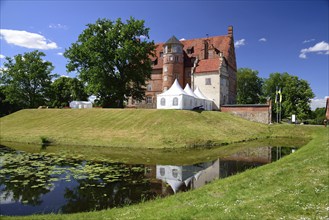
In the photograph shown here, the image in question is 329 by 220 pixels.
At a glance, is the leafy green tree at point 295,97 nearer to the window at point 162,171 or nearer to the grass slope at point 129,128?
the grass slope at point 129,128

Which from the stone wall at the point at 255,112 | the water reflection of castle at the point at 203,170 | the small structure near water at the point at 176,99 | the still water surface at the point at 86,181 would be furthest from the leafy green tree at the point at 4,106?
the water reflection of castle at the point at 203,170

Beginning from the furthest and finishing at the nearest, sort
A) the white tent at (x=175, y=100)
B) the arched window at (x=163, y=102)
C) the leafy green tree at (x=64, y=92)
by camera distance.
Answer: the leafy green tree at (x=64, y=92)
the arched window at (x=163, y=102)
the white tent at (x=175, y=100)

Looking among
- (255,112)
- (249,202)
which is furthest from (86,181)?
(255,112)

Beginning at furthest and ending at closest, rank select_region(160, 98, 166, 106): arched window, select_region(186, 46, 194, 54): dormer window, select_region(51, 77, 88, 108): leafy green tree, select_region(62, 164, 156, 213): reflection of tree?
select_region(51, 77, 88, 108): leafy green tree
select_region(186, 46, 194, 54): dormer window
select_region(160, 98, 166, 106): arched window
select_region(62, 164, 156, 213): reflection of tree

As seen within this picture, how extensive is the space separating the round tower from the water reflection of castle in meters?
32.5

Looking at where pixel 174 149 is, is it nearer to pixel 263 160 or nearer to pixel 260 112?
pixel 263 160

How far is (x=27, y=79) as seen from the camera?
58.2 metres

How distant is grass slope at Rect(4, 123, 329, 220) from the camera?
24.7ft

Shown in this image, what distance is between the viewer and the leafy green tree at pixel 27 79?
5738 centimetres

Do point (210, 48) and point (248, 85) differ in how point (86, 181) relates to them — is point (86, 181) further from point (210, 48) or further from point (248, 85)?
point (248, 85)

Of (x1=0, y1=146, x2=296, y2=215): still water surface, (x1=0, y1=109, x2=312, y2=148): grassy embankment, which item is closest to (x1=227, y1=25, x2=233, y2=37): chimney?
(x1=0, y1=109, x2=312, y2=148): grassy embankment

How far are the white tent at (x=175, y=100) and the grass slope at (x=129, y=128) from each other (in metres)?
3.03

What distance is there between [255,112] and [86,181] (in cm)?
3670

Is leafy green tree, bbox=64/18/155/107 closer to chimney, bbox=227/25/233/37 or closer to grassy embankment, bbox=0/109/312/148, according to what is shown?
grassy embankment, bbox=0/109/312/148
